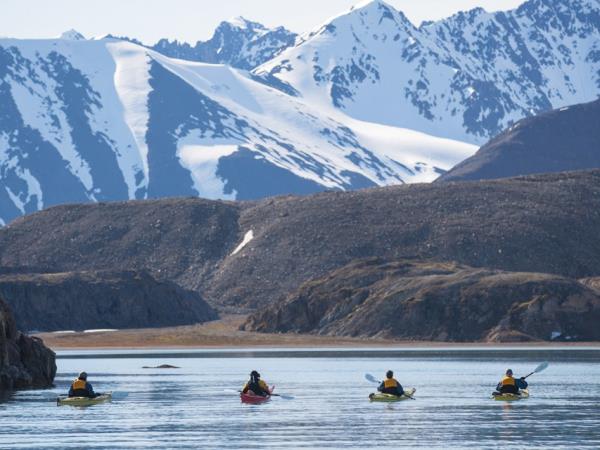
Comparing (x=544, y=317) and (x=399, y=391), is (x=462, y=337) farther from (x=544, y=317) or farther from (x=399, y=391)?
(x=399, y=391)

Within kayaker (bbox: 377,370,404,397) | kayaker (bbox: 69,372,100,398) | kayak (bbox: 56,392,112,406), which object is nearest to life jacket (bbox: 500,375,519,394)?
kayaker (bbox: 377,370,404,397)

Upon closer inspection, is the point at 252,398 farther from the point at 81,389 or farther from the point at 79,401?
the point at 79,401

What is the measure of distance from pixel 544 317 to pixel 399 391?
361 feet

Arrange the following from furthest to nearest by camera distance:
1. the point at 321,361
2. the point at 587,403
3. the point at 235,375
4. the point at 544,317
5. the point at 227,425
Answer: the point at 544,317, the point at 321,361, the point at 235,375, the point at 587,403, the point at 227,425

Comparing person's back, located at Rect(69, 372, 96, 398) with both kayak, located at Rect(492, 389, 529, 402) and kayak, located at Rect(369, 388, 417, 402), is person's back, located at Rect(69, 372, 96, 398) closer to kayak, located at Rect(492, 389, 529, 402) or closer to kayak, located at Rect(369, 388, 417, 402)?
kayak, located at Rect(369, 388, 417, 402)

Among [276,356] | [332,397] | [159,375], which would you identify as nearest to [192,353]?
[276,356]

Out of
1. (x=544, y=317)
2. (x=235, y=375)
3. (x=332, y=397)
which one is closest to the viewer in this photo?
(x=332, y=397)

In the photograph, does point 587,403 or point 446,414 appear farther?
point 587,403

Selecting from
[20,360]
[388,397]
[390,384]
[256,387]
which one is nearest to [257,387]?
[256,387]

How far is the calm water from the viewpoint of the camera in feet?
216

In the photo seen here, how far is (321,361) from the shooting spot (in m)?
143

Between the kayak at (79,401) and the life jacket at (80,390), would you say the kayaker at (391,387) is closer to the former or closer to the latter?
the kayak at (79,401)

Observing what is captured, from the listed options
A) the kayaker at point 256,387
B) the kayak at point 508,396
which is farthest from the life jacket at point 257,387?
the kayak at point 508,396

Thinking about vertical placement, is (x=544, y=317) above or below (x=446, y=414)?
above
